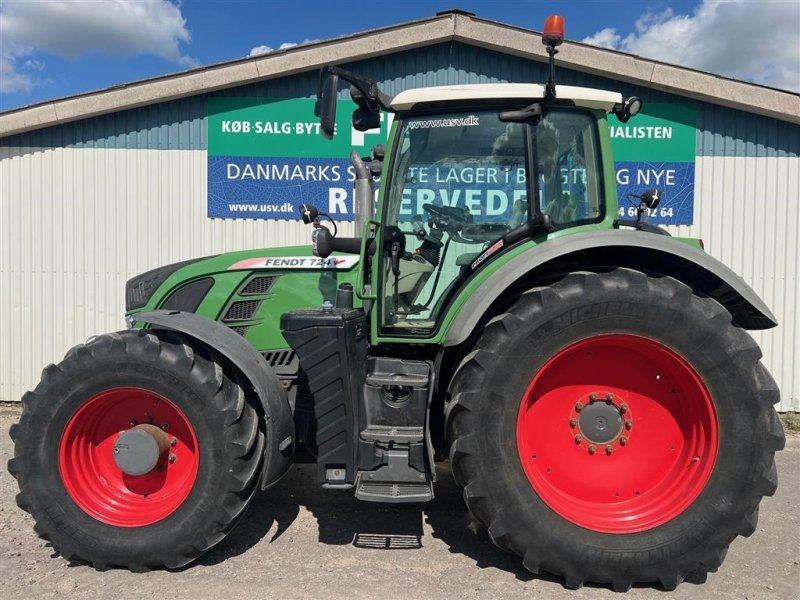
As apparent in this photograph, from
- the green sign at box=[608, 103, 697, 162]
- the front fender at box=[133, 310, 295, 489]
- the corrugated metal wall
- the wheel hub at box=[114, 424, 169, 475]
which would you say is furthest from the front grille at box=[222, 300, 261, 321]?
the green sign at box=[608, 103, 697, 162]

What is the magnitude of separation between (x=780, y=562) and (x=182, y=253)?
5.83 meters

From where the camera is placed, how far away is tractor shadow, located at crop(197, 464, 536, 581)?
3.20m

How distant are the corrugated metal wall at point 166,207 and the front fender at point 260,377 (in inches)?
135

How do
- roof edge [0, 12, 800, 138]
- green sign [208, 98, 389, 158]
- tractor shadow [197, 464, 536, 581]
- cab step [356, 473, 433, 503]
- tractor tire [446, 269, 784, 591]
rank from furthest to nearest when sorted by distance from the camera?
green sign [208, 98, 389, 158] → roof edge [0, 12, 800, 138] → tractor shadow [197, 464, 536, 581] → cab step [356, 473, 433, 503] → tractor tire [446, 269, 784, 591]

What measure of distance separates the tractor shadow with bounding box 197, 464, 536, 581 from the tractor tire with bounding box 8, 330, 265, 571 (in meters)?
0.32

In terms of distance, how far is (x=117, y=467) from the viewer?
313 centimetres

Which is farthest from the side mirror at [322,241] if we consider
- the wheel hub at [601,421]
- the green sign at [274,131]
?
the green sign at [274,131]

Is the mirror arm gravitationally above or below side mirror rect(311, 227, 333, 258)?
above

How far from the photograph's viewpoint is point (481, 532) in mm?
3434

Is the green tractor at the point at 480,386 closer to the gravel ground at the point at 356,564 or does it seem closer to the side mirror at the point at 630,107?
the side mirror at the point at 630,107

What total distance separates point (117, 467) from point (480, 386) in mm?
1966

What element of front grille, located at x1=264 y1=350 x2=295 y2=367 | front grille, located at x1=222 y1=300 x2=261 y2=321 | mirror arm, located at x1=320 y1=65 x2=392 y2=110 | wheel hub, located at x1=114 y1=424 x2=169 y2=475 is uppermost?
mirror arm, located at x1=320 y1=65 x2=392 y2=110

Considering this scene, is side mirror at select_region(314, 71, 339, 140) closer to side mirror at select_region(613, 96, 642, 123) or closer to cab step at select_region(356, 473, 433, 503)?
side mirror at select_region(613, 96, 642, 123)

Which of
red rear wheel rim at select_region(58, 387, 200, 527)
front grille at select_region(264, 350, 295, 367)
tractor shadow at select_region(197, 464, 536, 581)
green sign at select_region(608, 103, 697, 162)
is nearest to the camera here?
red rear wheel rim at select_region(58, 387, 200, 527)
